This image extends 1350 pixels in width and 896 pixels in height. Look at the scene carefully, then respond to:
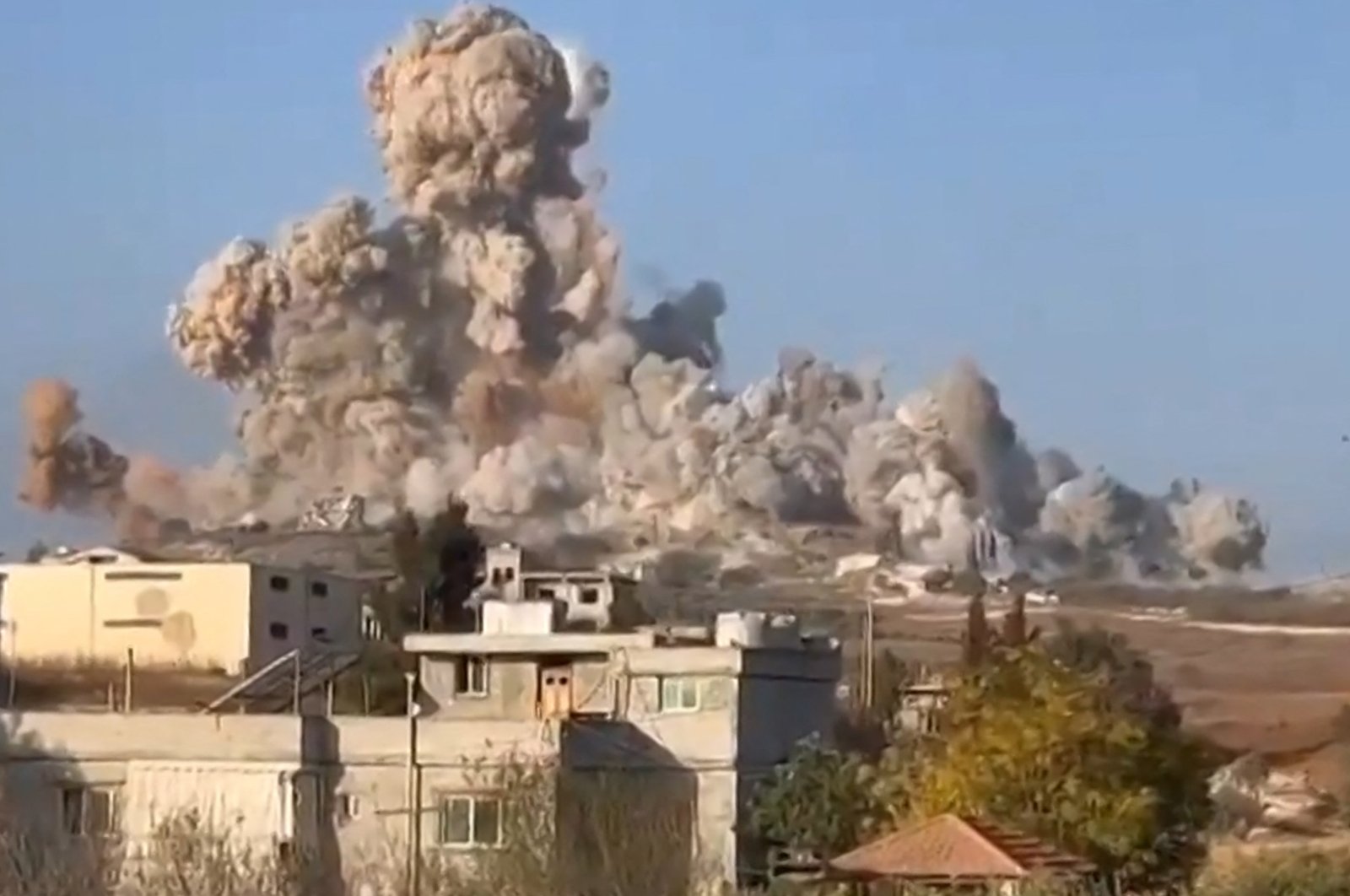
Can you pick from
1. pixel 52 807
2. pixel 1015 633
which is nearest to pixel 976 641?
pixel 1015 633

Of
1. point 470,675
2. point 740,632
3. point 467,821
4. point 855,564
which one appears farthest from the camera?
point 855,564

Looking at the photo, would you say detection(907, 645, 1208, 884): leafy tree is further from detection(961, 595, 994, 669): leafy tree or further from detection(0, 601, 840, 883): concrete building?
detection(961, 595, 994, 669): leafy tree

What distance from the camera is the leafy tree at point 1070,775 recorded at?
27203 mm

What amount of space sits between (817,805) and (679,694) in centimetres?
276

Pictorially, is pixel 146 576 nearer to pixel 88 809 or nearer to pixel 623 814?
pixel 88 809

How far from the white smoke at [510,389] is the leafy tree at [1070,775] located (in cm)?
5545

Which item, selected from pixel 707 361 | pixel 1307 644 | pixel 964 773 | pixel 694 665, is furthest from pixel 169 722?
pixel 707 361

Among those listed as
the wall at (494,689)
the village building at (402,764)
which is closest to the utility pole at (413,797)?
the village building at (402,764)

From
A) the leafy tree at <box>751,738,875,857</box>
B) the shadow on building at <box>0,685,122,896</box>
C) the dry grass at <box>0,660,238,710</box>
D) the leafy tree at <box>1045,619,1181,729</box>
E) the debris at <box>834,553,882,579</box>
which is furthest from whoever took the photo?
the debris at <box>834,553,882,579</box>

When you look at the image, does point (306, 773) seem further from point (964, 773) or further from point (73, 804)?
point (964, 773)

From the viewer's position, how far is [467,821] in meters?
30.3

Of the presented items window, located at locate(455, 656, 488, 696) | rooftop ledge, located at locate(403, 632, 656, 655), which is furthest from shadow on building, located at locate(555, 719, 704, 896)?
window, located at locate(455, 656, 488, 696)

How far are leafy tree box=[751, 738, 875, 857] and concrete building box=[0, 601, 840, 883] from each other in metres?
0.46

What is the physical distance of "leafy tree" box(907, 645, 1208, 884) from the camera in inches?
1071
